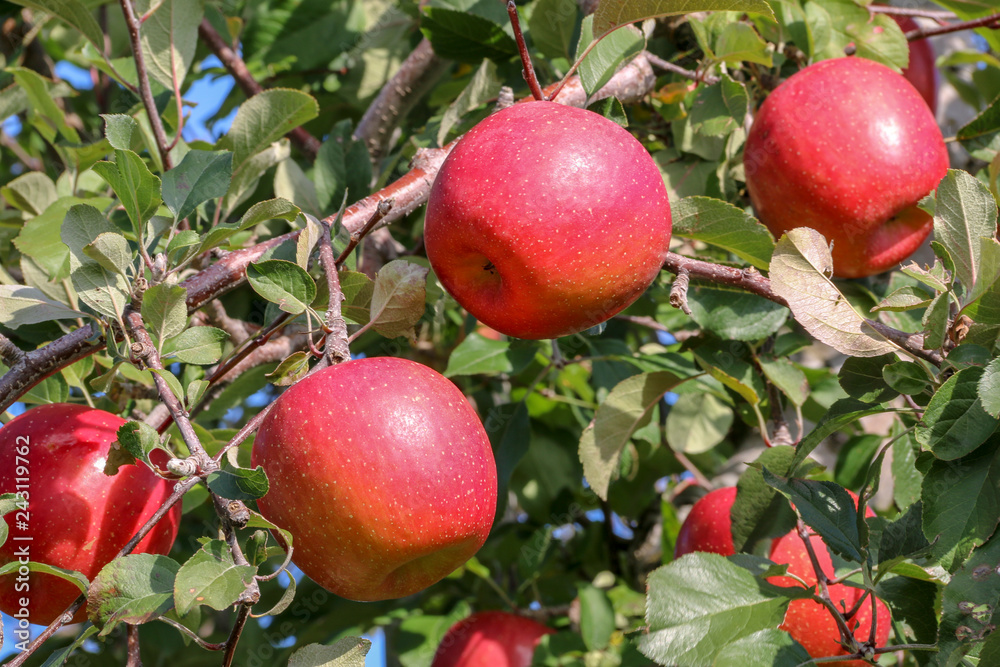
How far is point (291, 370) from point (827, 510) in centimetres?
69

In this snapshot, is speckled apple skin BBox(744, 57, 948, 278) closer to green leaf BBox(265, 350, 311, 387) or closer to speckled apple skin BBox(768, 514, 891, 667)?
speckled apple skin BBox(768, 514, 891, 667)

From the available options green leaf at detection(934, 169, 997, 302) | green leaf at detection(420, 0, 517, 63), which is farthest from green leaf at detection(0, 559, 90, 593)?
green leaf at detection(420, 0, 517, 63)

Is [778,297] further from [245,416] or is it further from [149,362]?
[245,416]

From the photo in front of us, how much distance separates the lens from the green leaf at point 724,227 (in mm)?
1044

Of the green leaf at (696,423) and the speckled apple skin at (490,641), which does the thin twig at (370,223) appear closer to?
the green leaf at (696,423)

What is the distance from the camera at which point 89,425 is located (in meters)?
1.03

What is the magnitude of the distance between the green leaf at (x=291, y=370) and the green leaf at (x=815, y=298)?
1.81ft

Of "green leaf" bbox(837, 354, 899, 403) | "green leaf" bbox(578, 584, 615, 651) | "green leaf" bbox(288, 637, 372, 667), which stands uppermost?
"green leaf" bbox(288, 637, 372, 667)

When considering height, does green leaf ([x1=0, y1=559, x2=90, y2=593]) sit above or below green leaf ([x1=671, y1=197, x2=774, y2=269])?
above

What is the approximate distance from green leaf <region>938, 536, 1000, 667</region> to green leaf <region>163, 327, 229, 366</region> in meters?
0.86

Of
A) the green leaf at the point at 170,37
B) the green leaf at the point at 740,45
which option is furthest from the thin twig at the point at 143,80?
the green leaf at the point at 740,45

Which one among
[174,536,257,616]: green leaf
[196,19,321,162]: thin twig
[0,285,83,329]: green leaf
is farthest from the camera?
[196,19,321,162]: thin twig

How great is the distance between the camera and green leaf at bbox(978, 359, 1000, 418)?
28.9 inches

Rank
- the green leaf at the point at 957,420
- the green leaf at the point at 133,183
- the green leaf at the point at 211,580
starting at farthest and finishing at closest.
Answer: the green leaf at the point at 133,183 → the green leaf at the point at 957,420 → the green leaf at the point at 211,580
